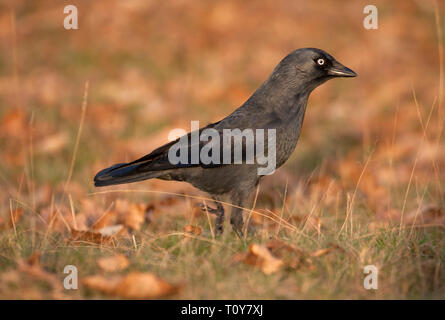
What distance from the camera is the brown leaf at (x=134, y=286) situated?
8.22ft

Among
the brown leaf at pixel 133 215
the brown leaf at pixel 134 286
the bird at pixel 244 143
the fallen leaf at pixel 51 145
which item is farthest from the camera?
the fallen leaf at pixel 51 145

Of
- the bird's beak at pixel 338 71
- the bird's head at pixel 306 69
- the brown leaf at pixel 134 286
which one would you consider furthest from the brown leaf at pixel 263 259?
the bird's beak at pixel 338 71

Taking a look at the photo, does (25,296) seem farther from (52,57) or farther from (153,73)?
(52,57)

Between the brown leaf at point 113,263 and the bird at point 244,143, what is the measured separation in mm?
969

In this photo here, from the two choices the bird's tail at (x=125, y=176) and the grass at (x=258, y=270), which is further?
the bird's tail at (x=125, y=176)

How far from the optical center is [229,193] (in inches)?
148

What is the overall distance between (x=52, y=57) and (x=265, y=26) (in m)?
4.02

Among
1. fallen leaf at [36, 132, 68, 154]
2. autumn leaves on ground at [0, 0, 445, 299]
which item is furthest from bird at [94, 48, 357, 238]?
fallen leaf at [36, 132, 68, 154]

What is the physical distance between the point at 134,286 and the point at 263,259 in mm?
650

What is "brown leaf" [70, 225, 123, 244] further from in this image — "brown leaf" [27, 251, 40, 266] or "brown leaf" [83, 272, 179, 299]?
"brown leaf" [83, 272, 179, 299]

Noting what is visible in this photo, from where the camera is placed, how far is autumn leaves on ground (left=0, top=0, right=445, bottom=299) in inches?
110

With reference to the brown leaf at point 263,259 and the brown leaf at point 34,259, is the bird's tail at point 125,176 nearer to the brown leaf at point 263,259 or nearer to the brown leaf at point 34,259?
the brown leaf at point 34,259

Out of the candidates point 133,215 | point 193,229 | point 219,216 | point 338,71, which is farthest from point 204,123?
point 193,229

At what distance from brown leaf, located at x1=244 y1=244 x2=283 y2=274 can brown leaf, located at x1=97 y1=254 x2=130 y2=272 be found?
0.61 m
